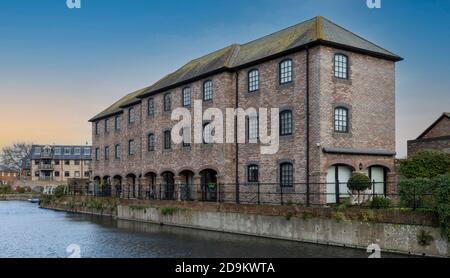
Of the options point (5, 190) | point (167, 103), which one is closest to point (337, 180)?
point (167, 103)

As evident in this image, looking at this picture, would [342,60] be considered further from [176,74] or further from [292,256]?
A: [176,74]

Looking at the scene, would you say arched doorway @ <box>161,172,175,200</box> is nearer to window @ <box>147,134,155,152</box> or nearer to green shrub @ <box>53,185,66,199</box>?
window @ <box>147,134,155,152</box>

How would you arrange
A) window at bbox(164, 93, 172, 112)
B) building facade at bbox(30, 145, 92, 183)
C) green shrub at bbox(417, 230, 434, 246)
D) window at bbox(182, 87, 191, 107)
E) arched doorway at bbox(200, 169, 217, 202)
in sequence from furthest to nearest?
1. building facade at bbox(30, 145, 92, 183)
2. window at bbox(164, 93, 172, 112)
3. window at bbox(182, 87, 191, 107)
4. arched doorway at bbox(200, 169, 217, 202)
5. green shrub at bbox(417, 230, 434, 246)

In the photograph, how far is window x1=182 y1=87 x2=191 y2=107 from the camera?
31.2m

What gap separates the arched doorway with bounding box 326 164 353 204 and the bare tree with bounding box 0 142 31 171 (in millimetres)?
96926

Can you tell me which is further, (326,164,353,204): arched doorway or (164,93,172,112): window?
(164,93,172,112): window

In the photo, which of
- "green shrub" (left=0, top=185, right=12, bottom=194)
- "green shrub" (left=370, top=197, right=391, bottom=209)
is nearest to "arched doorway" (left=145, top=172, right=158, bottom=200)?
"green shrub" (left=370, top=197, right=391, bottom=209)

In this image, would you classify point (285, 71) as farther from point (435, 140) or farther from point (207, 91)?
point (435, 140)

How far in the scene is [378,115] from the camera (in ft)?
81.5

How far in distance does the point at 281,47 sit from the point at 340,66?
3.29 metres

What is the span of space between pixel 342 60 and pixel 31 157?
86086 mm

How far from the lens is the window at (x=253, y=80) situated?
2633cm

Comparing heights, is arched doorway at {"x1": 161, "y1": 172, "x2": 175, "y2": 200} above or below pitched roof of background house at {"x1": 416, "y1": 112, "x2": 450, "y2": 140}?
below
